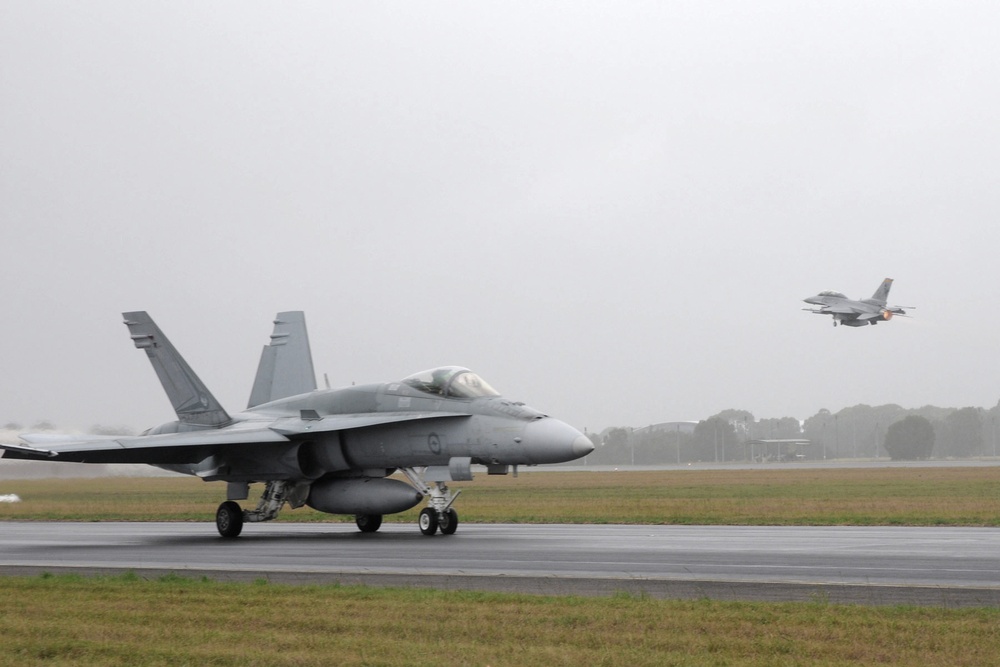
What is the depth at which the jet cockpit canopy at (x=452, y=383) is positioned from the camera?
66.7 ft

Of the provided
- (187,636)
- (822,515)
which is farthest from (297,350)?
(187,636)

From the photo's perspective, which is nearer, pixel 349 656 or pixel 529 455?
pixel 349 656

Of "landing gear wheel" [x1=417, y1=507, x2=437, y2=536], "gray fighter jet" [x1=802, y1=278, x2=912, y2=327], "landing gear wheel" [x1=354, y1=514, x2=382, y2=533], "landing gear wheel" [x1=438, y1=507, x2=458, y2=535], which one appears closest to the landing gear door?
"landing gear wheel" [x1=417, y1=507, x2=437, y2=536]

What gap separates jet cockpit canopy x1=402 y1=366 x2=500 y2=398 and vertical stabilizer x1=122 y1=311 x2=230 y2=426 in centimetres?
536

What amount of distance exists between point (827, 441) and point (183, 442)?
154443 mm

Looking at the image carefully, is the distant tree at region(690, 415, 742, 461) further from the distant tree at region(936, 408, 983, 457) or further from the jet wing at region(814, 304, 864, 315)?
the jet wing at region(814, 304, 864, 315)

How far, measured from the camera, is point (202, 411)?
24297 mm

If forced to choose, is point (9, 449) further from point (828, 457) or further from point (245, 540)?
point (828, 457)

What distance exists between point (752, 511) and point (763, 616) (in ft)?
58.7

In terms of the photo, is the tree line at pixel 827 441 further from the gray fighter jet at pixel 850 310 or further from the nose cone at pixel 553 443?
the nose cone at pixel 553 443

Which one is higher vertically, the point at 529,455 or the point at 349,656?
the point at 529,455

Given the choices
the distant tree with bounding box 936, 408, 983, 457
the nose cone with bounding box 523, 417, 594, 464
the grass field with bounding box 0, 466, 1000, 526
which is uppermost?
the distant tree with bounding box 936, 408, 983, 457

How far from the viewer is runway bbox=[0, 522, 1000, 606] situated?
11.1 metres

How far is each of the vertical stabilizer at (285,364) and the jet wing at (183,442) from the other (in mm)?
4260
